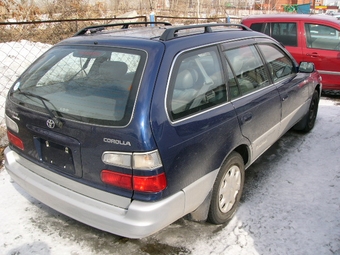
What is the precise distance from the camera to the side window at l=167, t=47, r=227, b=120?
2297mm

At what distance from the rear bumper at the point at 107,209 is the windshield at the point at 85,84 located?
1.77ft

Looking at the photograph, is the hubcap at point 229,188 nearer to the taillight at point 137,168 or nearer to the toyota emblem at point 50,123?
the taillight at point 137,168

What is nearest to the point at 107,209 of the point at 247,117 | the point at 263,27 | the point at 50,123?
the point at 50,123

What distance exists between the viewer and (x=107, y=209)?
7.23 ft

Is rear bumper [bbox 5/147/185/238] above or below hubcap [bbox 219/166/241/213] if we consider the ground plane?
above

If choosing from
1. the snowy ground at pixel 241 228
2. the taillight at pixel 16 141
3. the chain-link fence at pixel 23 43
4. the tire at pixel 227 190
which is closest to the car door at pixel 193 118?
the tire at pixel 227 190

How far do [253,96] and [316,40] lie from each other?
4.44 metres

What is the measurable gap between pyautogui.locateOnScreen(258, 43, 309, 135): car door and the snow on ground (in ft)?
2.49

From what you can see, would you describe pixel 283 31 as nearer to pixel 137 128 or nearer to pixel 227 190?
pixel 227 190

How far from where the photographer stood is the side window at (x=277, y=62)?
365 cm

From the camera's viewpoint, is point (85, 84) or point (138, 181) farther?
point (85, 84)

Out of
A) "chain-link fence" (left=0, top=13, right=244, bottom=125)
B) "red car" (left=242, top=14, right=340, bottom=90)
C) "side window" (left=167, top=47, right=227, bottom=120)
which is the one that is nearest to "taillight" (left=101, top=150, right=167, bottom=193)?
"side window" (left=167, top=47, right=227, bottom=120)

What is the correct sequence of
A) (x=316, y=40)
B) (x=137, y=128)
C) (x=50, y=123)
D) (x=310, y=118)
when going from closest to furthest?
1. (x=137, y=128)
2. (x=50, y=123)
3. (x=310, y=118)
4. (x=316, y=40)

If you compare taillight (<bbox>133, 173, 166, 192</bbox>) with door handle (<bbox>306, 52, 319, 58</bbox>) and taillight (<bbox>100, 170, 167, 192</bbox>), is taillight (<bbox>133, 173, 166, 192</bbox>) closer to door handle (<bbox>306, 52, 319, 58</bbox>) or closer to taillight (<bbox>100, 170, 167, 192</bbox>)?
taillight (<bbox>100, 170, 167, 192</bbox>)
